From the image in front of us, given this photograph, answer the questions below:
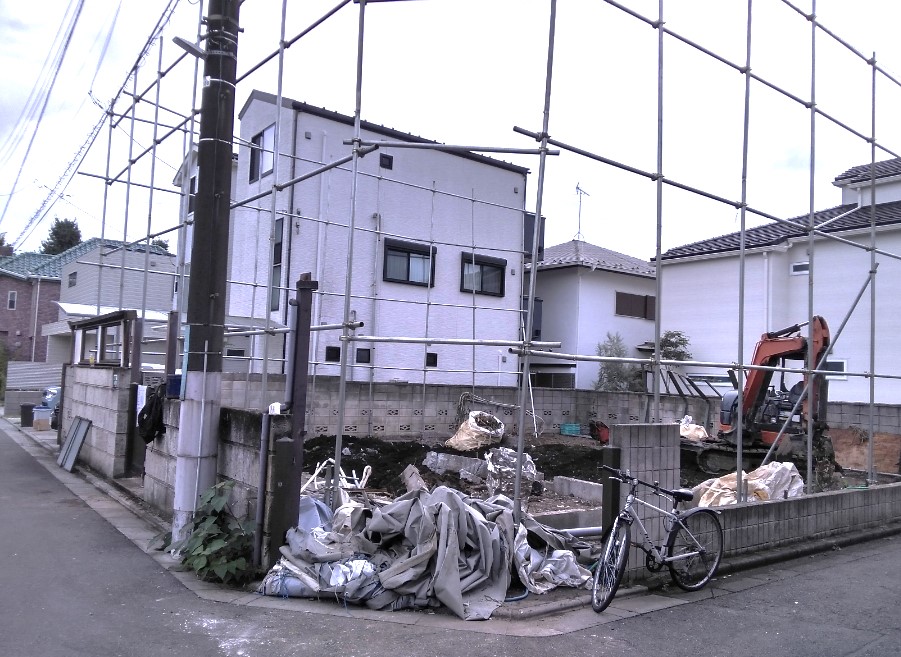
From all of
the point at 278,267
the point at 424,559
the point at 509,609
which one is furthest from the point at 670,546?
the point at 278,267

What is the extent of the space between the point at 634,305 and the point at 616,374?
3492mm

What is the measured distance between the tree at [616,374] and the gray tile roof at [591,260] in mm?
2379

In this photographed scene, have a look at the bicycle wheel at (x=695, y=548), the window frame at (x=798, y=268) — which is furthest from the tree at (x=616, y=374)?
the bicycle wheel at (x=695, y=548)

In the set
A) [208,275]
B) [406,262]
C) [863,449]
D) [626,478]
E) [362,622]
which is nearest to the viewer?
[362,622]

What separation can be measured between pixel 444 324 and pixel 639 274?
28.7 feet

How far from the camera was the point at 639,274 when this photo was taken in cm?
2411

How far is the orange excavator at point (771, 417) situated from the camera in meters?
11.9

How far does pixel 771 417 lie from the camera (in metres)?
13.3

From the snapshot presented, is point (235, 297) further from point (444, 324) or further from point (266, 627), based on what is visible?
point (266, 627)

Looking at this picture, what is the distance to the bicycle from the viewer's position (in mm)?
5442

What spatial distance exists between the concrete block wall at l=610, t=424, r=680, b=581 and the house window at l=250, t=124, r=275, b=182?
11.8 metres

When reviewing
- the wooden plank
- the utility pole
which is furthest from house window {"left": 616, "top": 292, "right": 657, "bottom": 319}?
the utility pole

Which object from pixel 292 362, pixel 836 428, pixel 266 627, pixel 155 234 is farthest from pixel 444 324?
pixel 266 627

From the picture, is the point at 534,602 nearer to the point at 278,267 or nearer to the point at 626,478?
the point at 626,478
